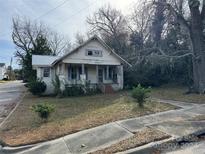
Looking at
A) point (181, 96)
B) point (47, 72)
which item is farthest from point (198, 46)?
point (47, 72)

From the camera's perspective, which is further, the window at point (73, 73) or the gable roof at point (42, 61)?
the gable roof at point (42, 61)

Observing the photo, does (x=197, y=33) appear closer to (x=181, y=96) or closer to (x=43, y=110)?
(x=181, y=96)

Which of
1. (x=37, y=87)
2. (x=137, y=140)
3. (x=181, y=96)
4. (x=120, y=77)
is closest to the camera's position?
(x=137, y=140)

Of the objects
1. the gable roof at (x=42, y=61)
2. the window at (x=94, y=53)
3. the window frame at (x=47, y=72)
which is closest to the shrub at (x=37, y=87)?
the window frame at (x=47, y=72)

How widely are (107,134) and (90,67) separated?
17.4 m

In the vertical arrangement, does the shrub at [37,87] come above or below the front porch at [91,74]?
below

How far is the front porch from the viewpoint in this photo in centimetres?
2170

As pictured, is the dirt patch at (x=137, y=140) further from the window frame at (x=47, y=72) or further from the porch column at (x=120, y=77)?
the window frame at (x=47, y=72)

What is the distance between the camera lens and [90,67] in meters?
24.1

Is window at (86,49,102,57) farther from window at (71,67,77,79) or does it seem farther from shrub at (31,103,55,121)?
shrub at (31,103,55,121)

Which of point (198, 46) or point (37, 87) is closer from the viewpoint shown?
point (198, 46)

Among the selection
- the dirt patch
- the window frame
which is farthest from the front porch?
the dirt patch

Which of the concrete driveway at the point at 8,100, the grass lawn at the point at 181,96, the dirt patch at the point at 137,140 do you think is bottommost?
the concrete driveway at the point at 8,100

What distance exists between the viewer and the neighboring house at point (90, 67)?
21500mm
